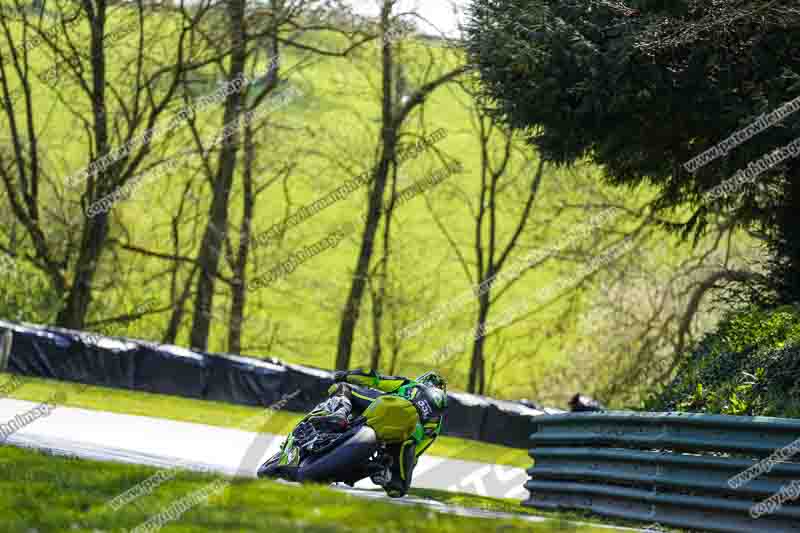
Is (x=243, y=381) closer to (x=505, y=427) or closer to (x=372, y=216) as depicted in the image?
(x=505, y=427)

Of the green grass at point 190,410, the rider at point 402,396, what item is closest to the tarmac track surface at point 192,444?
the green grass at point 190,410

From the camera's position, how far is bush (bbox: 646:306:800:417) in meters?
11.7

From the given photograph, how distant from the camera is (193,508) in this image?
6777 mm

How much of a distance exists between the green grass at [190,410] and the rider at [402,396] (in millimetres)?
9169

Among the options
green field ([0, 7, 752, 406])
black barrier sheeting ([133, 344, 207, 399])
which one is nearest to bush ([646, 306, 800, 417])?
black barrier sheeting ([133, 344, 207, 399])

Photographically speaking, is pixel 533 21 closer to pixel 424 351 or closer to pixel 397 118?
pixel 397 118

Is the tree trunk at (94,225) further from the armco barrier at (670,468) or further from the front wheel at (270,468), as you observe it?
the front wheel at (270,468)

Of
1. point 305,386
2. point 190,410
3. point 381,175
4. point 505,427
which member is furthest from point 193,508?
point 381,175

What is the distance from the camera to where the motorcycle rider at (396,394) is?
978 centimetres

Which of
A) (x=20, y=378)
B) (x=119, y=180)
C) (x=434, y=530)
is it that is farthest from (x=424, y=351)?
(x=434, y=530)

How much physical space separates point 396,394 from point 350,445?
0.66 metres

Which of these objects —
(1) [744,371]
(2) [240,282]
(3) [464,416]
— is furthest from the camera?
(2) [240,282]

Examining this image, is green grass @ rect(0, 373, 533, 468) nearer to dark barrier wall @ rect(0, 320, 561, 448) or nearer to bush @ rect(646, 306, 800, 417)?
dark barrier wall @ rect(0, 320, 561, 448)

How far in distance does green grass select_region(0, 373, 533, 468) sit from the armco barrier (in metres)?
8.50
